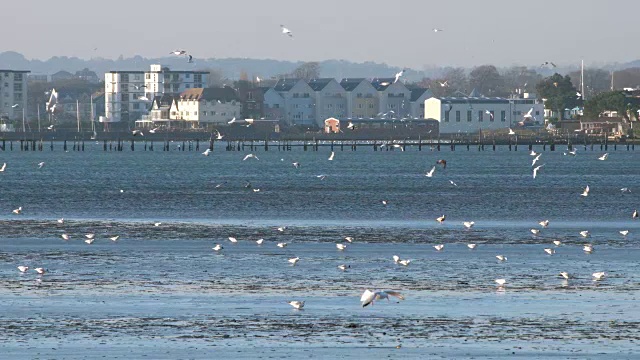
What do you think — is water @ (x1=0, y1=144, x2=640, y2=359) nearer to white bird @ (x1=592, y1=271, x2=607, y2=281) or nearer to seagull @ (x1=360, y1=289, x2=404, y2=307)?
white bird @ (x1=592, y1=271, x2=607, y2=281)

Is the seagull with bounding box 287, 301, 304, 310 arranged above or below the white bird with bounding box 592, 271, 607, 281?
above

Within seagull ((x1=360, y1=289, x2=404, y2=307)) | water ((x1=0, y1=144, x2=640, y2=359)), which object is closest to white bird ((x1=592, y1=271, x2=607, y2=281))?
water ((x1=0, y1=144, x2=640, y2=359))

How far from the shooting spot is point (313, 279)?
1291 inches

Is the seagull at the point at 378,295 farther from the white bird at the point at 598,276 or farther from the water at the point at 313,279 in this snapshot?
the white bird at the point at 598,276

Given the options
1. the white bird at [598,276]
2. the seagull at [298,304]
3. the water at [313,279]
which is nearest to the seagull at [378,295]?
the water at [313,279]

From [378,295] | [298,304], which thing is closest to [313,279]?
[298,304]

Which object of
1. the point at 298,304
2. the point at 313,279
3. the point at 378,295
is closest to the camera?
the point at 378,295

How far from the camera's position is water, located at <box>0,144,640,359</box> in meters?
23.9

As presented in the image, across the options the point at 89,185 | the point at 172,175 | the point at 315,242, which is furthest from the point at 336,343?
the point at 172,175

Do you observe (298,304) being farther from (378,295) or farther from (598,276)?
(598,276)

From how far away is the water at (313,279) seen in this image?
78.5 feet

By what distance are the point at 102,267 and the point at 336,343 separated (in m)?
13.1

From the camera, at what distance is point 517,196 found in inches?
3004

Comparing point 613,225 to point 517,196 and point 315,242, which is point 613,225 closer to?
point 315,242
